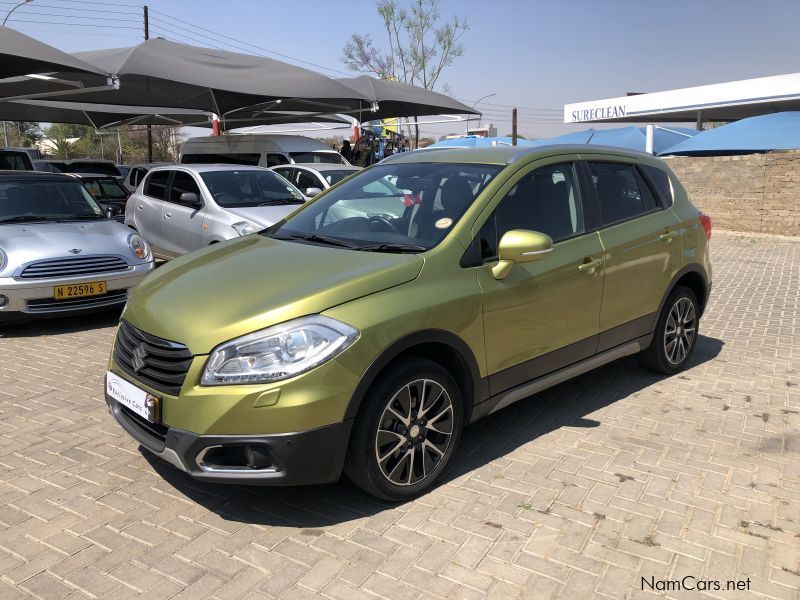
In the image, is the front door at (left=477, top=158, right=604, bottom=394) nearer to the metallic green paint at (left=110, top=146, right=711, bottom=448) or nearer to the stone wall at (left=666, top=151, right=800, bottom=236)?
the metallic green paint at (left=110, top=146, right=711, bottom=448)

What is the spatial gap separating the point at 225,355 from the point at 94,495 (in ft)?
4.08

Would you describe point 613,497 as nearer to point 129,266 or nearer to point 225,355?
point 225,355

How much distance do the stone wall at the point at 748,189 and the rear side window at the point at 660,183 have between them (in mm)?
11843

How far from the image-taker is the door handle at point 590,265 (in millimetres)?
4043

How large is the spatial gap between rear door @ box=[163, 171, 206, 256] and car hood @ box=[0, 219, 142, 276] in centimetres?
153

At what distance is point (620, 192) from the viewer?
464 cm

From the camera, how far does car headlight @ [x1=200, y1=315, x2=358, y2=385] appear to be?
285 cm

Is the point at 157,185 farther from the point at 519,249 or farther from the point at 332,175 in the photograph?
the point at 519,249

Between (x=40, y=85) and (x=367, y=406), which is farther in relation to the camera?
(x=40, y=85)

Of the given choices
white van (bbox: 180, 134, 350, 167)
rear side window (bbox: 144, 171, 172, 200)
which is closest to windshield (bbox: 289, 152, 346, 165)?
white van (bbox: 180, 134, 350, 167)

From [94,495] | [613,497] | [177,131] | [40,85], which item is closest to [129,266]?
[94,495]

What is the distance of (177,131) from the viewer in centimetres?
4928

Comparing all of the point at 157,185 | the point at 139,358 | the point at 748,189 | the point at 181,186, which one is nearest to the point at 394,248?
the point at 139,358

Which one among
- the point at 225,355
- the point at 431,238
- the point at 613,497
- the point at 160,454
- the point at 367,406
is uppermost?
the point at 431,238
